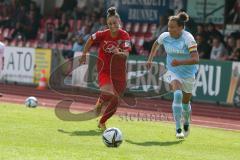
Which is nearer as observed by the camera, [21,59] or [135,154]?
[135,154]

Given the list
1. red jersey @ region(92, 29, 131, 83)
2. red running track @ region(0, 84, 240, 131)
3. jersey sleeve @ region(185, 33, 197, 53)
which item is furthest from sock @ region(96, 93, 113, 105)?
red running track @ region(0, 84, 240, 131)

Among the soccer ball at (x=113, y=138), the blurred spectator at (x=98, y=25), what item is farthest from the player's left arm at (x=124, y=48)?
the blurred spectator at (x=98, y=25)

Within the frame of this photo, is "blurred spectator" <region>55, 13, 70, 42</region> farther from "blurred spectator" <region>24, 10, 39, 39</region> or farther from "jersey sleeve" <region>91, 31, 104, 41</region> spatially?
"jersey sleeve" <region>91, 31, 104, 41</region>

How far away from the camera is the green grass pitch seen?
10.9 meters

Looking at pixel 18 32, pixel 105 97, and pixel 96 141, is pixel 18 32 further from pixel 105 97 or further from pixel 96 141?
pixel 96 141

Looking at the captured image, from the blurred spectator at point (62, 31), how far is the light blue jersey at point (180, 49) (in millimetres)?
15857

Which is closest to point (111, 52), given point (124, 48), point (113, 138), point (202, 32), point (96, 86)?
point (124, 48)

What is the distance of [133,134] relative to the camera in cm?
1419

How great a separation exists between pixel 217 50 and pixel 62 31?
310 inches

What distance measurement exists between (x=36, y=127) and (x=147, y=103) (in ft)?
30.5

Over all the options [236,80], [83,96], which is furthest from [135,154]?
[83,96]

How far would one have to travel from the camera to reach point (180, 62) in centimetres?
1322

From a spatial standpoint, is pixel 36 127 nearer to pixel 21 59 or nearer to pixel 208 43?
pixel 208 43

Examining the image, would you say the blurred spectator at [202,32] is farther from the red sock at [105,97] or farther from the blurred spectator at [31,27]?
the red sock at [105,97]
